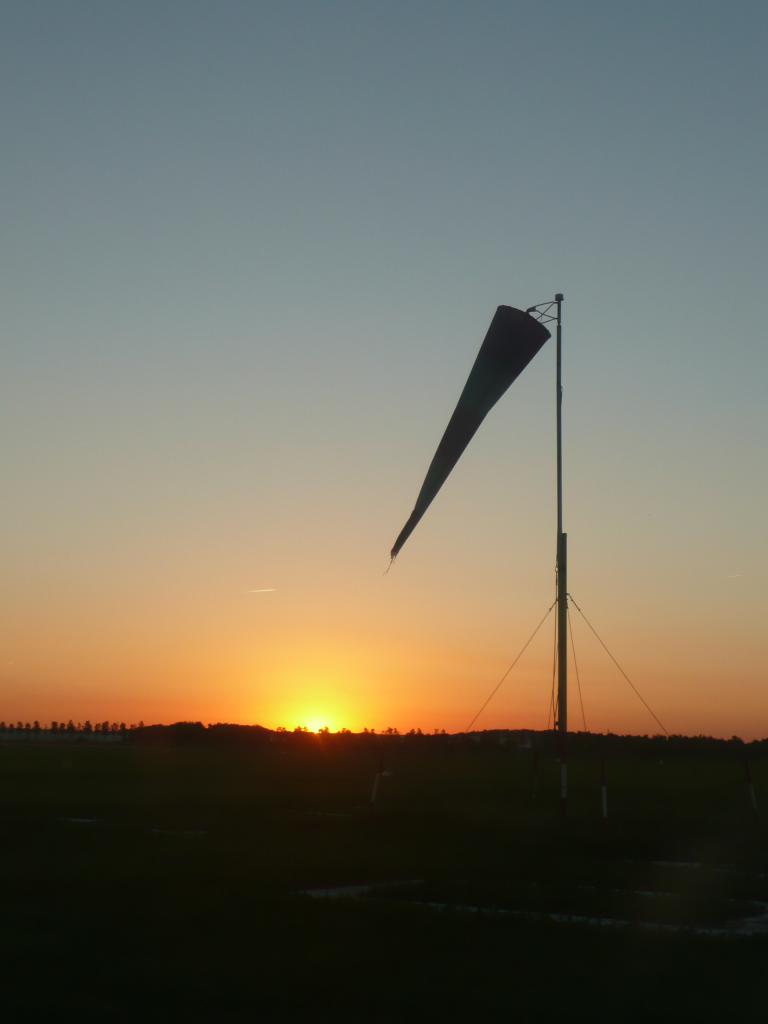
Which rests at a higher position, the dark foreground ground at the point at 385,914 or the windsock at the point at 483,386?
the windsock at the point at 483,386

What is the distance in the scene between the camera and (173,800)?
32.4 m

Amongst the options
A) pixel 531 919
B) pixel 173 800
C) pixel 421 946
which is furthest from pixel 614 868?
pixel 173 800

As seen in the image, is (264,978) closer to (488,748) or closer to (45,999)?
(45,999)

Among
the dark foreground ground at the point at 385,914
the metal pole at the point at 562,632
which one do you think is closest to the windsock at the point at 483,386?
the dark foreground ground at the point at 385,914

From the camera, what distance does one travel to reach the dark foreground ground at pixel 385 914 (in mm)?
8539

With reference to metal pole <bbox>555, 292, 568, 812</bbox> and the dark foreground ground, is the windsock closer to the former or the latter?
the dark foreground ground

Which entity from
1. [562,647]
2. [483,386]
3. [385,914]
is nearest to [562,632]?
[562,647]

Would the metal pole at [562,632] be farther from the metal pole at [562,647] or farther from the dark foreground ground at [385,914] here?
the dark foreground ground at [385,914]

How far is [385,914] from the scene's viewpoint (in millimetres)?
12086

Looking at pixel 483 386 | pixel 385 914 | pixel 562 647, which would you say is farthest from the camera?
pixel 562 647

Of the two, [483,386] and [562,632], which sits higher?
[483,386]

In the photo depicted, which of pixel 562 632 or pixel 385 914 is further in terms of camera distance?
pixel 562 632

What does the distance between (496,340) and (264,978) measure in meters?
10.4

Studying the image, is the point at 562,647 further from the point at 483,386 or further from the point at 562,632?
the point at 483,386
